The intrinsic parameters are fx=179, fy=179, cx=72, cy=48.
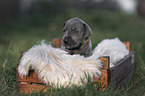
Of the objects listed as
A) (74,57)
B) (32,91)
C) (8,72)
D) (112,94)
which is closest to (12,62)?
(8,72)

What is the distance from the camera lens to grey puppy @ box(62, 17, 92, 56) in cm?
200

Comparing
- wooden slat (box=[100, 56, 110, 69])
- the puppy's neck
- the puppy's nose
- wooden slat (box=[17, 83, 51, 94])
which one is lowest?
wooden slat (box=[17, 83, 51, 94])

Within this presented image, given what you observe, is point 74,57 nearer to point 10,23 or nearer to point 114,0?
point 10,23

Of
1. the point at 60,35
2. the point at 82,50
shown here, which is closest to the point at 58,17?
the point at 60,35

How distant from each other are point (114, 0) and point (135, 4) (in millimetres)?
1252

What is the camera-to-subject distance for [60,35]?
5152 mm

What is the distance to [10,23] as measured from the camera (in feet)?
30.7

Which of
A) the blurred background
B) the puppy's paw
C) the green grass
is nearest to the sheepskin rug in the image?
the puppy's paw

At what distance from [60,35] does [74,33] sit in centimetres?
317

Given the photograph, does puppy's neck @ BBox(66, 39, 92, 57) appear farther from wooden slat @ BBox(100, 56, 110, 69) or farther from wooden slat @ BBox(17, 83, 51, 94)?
wooden slat @ BBox(17, 83, 51, 94)

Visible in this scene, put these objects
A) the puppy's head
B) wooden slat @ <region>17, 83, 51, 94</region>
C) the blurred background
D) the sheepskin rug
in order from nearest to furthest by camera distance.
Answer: the sheepskin rug < wooden slat @ <region>17, 83, 51, 94</region> < the puppy's head < the blurred background

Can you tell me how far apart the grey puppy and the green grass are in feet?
1.18

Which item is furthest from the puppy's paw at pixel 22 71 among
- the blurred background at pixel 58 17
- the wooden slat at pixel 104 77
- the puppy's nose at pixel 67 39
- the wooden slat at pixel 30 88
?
the blurred background at pixel 58 17

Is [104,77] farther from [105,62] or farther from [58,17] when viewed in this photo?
[58,17]
